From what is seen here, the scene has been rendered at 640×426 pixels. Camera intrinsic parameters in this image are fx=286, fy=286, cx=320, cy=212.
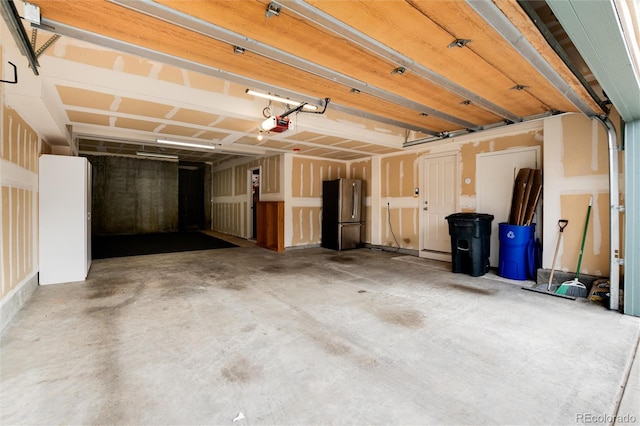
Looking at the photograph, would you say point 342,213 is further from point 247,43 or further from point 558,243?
point 247,43

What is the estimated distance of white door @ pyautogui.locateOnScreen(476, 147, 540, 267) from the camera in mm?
4730

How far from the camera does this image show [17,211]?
128 inches

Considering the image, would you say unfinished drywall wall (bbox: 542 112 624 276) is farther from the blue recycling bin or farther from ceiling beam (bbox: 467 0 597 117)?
ceiling beam (bbox: 467 0 597 117)

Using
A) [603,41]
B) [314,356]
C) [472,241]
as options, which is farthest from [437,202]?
[314,356]

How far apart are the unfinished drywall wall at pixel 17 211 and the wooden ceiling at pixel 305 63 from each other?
0.64m

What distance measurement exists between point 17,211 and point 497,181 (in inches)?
267

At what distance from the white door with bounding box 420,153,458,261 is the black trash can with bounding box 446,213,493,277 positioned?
100cm

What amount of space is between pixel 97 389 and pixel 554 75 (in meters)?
4.25

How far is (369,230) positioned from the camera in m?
7.61

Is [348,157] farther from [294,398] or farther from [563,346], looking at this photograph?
[294,398]

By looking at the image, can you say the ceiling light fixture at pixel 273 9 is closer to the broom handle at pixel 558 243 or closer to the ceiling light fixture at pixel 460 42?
the ceiling light fixture at pixel 460 42

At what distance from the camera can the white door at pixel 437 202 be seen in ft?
18.8

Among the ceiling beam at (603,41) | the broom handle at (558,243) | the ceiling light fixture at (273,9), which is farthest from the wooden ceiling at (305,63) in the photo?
the broom handle at (558,243)

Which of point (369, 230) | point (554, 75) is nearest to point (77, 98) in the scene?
point (554, 75)
